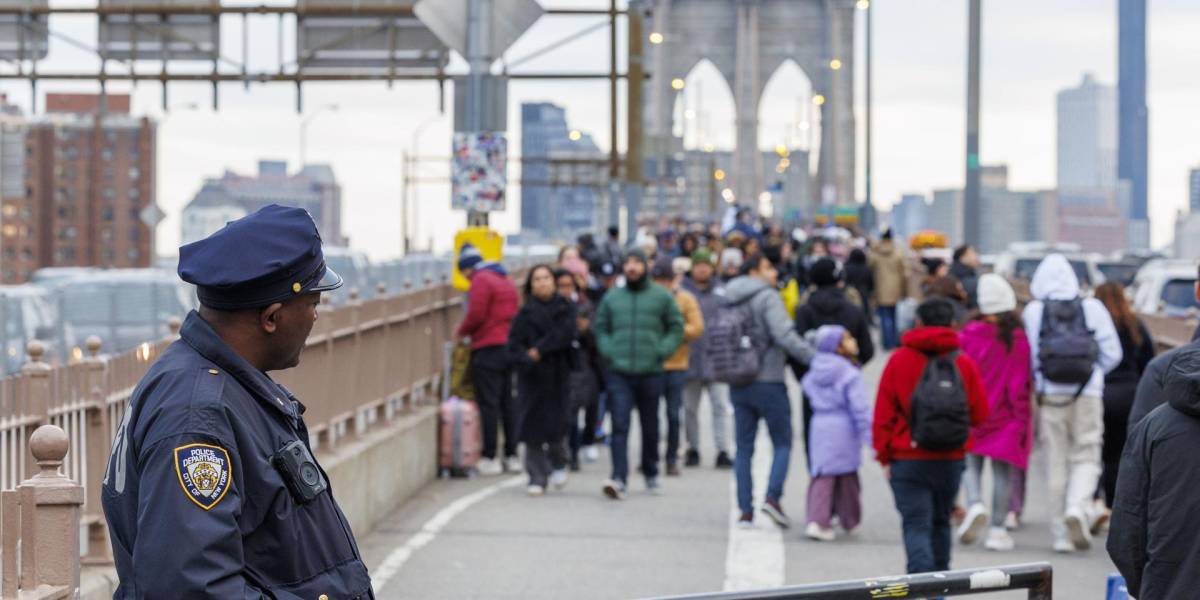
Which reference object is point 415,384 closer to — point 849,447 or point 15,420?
point 849,447

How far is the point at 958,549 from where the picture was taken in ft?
37.4

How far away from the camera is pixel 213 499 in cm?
299

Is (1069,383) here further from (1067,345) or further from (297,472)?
(297,472)

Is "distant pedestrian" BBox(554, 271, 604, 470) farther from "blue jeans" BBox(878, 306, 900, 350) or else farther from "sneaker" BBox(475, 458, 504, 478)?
"blue jeans" BBox(878, 306, 900, 350)

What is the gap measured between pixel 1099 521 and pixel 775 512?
6.57 feet

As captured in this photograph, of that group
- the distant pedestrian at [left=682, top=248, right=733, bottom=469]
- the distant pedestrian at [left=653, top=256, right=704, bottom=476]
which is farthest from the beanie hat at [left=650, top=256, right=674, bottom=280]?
the distant pedestrian at [left=682, top=248, right=733, bottom=469]

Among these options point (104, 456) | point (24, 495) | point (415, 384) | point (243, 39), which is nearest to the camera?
point (24, 495)

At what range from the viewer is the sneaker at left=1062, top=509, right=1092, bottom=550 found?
36.6 ft

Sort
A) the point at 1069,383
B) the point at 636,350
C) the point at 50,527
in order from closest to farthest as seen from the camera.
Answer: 1. the point at 50,527
2. the point at 1069,383
3. the point at 636,350

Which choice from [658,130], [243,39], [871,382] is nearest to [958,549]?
[871,382]

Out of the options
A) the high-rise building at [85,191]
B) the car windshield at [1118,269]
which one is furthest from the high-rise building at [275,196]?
the car windshield at [1118,269]

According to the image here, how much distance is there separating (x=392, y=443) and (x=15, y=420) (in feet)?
18.4

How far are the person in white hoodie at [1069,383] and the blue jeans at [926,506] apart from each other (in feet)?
6.91

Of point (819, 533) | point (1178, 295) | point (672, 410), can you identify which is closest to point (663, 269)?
point (672, 410)
